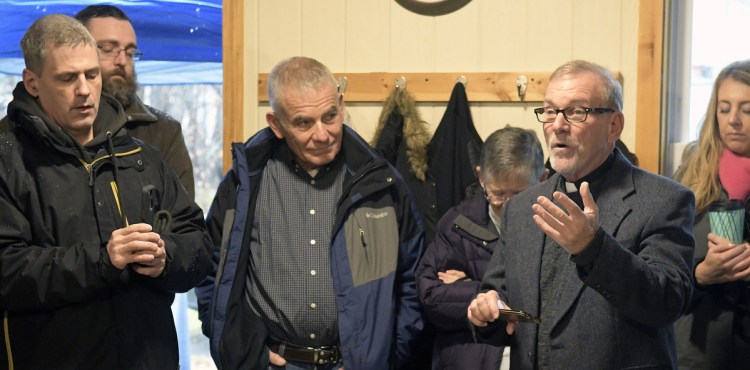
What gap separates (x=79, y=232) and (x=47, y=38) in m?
0.54

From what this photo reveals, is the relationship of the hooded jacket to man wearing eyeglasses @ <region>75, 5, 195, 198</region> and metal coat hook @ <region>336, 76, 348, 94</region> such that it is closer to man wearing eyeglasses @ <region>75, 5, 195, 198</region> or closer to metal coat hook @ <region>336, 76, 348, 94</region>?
man wearing eyeglasses @ <region>75, 5, 195, 198</region>

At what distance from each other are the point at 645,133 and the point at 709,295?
816 millimetres

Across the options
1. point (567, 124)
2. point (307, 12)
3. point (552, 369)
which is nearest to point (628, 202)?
point (567, 124)

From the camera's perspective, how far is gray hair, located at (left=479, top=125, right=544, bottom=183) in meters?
3.19

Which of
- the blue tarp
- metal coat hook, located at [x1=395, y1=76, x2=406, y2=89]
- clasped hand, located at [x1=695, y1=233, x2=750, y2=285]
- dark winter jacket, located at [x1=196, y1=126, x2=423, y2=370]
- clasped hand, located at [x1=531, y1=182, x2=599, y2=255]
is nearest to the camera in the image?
clasped hand, located at [x1=531, y1=182, x2=599, y2=255]

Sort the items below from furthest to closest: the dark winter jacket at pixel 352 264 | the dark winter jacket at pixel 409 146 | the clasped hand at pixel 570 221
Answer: the dark winter jacket at pixel 409 146, the dark winter jacket at pixel 352 264, the clasped hand at pixel 570 221

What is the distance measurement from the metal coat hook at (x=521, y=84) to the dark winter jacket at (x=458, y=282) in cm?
58

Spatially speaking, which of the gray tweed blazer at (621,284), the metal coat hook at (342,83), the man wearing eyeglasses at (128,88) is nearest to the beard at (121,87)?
the man wearing eyeglasses at (128,88)

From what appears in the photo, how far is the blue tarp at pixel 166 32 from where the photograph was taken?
4629 millimetres

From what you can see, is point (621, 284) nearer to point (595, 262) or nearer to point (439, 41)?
point (595, 262)

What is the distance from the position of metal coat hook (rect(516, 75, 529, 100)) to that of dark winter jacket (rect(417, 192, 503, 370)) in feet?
1.92

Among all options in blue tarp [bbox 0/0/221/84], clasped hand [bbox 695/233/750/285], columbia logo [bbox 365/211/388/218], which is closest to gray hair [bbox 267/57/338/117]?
columbia logo [bbox 365/211/388/218]

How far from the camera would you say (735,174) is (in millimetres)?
3049

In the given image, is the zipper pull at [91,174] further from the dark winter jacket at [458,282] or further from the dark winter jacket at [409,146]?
the dark winter jacket at [409,146]
